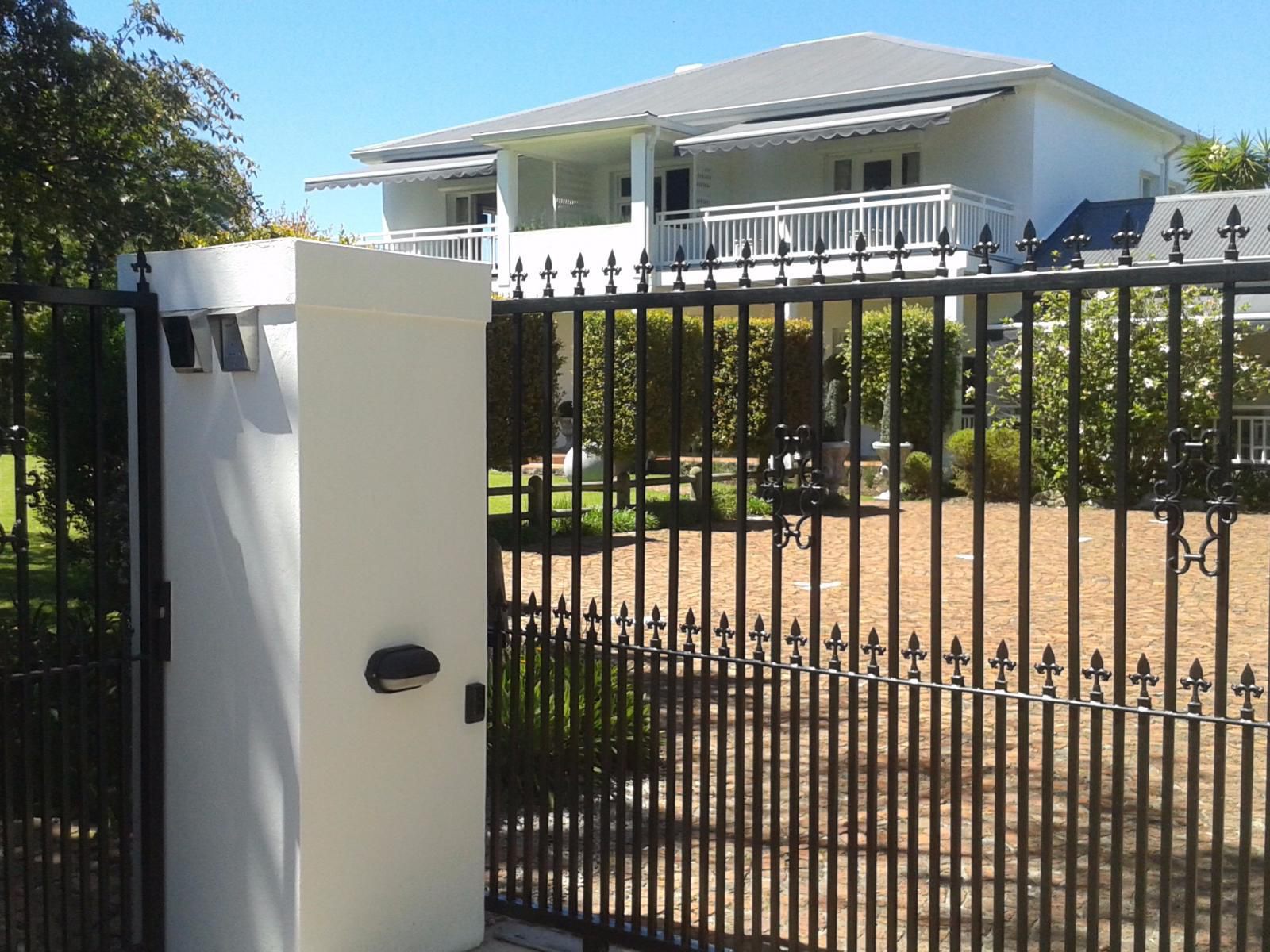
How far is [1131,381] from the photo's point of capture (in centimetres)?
1562

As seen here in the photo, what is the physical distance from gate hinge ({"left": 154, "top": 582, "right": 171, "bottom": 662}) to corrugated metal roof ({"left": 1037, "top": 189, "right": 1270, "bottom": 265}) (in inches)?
711

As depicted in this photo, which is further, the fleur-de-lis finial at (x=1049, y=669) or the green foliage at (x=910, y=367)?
the green foliage at (x=910, y=367)

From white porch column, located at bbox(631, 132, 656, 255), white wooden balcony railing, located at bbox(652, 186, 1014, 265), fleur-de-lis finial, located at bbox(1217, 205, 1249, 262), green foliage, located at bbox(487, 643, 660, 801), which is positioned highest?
white porch column, located at bbox(631, 132, 656, 255)

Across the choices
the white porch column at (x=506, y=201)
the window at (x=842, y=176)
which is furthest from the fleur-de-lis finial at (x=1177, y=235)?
the white porch column at (x=506, y=201)

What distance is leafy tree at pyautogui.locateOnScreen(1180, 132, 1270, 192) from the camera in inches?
1054

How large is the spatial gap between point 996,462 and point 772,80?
12814 mm

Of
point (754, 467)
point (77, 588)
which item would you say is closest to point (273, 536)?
point (77, 588)

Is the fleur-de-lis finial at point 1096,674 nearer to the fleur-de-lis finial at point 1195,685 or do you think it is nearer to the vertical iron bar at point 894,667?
the fleur-de-lis finial at point 1195,685

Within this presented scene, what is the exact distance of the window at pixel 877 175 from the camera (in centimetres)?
2581

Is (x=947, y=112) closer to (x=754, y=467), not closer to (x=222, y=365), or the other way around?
(x=754, y=467)

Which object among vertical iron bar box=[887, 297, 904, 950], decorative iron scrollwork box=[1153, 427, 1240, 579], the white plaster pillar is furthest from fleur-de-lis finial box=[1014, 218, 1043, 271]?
the white plaster pillar

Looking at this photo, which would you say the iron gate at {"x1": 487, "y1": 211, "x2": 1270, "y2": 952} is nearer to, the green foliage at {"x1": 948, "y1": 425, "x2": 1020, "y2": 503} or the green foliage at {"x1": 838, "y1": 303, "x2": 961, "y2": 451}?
the green foliage at {"x1": 948, "y1": 425, "x2": 1020, "y2": 503}

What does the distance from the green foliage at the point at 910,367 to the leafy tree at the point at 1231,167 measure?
10874 millimetres

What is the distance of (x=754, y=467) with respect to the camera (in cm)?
2000
